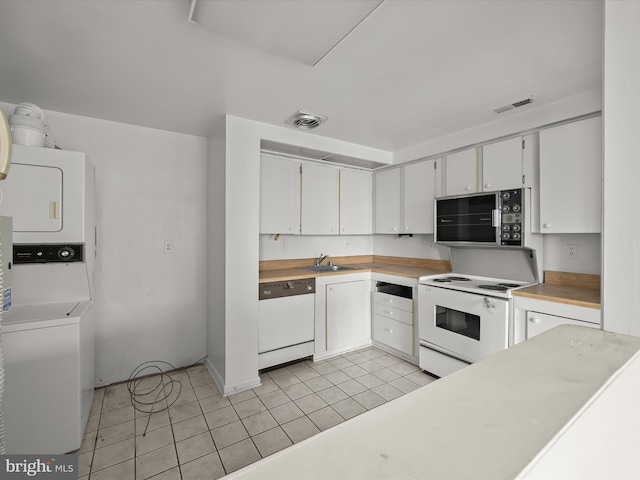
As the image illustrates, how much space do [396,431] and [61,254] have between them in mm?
2324

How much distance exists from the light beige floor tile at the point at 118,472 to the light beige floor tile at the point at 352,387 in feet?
5.02

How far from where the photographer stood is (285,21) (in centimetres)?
136

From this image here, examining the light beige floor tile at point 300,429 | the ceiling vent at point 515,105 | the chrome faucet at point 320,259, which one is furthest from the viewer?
the chrome faucet at point 320,259

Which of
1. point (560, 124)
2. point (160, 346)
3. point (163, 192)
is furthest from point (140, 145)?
point (560, 124)

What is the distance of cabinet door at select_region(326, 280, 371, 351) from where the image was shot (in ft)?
10.5

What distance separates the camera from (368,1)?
4.06 ft

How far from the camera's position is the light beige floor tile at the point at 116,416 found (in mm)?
2145

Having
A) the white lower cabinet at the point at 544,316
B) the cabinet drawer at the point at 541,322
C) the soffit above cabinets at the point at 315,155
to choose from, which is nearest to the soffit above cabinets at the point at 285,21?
the soffit above cabinets at the point at 315,155

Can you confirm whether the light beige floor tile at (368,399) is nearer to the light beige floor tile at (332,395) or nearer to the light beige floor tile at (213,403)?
the light beige floor tile at (332,395)

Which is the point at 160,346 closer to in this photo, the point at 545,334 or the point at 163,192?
the point at 163,192

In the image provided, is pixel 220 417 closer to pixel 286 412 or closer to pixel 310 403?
pixel 286 412

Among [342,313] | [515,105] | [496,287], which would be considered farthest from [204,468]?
[515,105]

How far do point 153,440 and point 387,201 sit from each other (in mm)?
3115

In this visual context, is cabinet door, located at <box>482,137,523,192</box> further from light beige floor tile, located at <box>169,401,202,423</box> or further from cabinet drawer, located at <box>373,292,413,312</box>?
light beige floor tile, located at <box>169,401,202,423</box>
